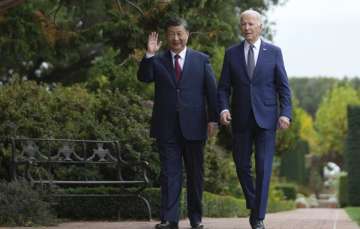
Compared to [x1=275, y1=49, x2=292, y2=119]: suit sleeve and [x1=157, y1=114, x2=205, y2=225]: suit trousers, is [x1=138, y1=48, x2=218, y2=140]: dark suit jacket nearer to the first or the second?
[x1=157, y1=114, x2=205, y2=225]: suit trousers

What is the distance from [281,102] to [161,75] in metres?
1.08

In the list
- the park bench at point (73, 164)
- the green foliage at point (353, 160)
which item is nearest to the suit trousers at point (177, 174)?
the park bench at point (73, 164)

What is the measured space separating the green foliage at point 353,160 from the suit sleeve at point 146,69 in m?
15.4

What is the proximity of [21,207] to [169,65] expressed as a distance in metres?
2.13

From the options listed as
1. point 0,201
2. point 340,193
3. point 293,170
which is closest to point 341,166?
point 293,170

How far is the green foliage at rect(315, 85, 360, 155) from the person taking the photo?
48562mm

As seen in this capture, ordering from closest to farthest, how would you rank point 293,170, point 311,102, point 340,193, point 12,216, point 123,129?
point 12,216, point 123,129, point 340,193, point 293,170, point 311,102

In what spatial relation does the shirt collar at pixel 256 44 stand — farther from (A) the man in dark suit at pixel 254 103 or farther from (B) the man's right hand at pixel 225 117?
(B) the man's right hand at pixel 225 117

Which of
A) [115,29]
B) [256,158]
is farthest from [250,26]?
[115,29]

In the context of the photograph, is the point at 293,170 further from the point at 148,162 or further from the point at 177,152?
the point at 177,152

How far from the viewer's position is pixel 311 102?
3155 inches

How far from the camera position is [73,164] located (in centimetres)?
1035

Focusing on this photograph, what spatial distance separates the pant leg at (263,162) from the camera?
7.02 m

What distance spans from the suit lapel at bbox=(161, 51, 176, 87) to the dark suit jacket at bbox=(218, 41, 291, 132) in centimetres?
43
